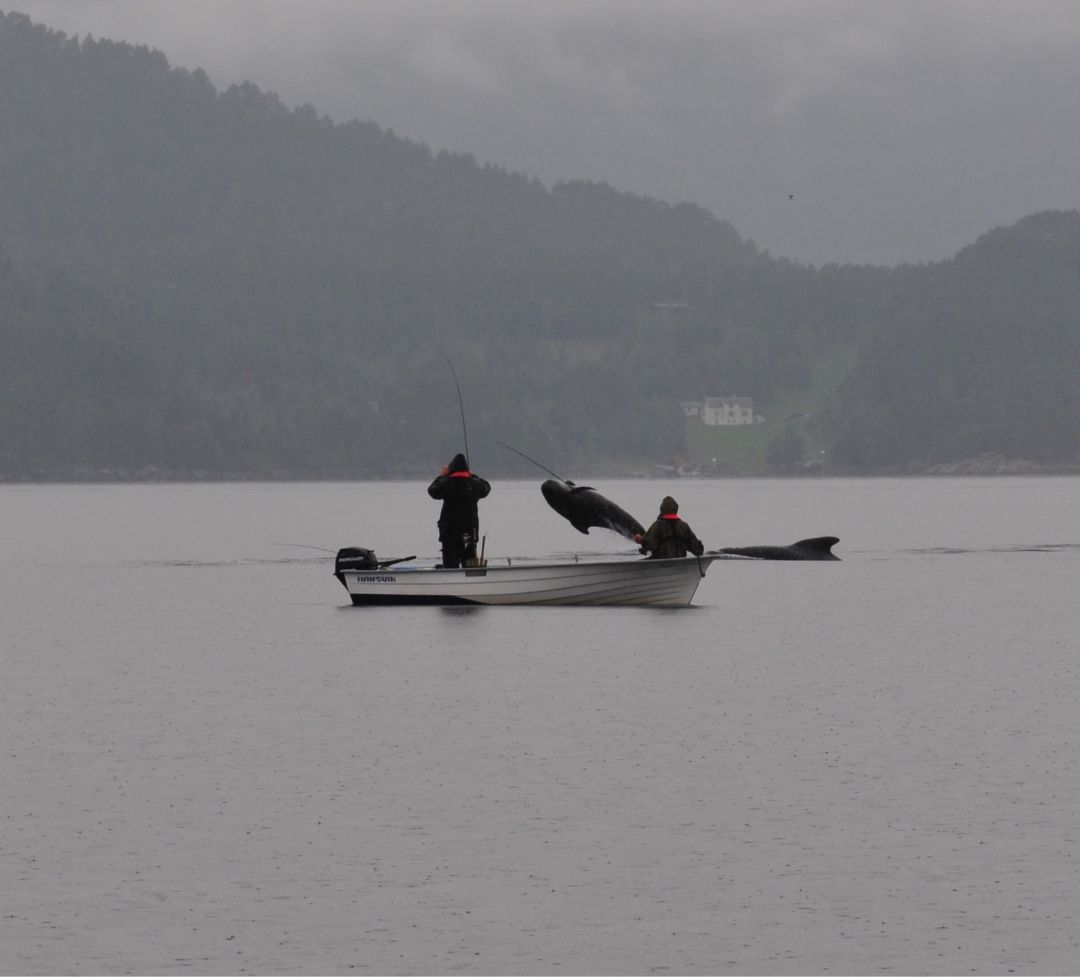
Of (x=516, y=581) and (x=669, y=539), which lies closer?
(x=669, y=539)

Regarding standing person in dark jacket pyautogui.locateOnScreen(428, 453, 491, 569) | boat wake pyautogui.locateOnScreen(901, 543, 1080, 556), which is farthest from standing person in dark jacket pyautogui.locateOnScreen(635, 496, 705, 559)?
boat wake pyautogui.locateOnScreen(901, 543, 1080, 556)

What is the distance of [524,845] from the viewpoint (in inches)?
1018

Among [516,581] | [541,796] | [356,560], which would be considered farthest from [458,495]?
[541,796]

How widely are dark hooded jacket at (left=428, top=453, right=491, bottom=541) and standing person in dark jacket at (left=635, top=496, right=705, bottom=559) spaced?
18.2 feet

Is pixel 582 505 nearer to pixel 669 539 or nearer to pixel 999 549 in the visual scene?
pixel 669 539

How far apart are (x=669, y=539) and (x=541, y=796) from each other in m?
33.4

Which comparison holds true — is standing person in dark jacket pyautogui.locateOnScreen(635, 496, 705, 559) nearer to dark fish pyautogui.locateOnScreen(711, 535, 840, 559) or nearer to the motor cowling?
dark fish pyautogui.locateOnScreen(711, 535, 840, 559)

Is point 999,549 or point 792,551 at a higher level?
point 792,551

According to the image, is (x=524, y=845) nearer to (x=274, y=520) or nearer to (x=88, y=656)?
(x=88, y=656)

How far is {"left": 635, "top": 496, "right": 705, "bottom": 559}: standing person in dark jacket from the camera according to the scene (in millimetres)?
61781

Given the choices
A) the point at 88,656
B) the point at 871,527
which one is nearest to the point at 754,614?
the point at 88,656

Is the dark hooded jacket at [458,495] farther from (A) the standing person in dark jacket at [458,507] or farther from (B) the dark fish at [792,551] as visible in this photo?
(B) the dark fish at [792,551]

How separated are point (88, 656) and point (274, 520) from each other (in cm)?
14429

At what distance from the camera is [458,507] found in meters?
59.6
